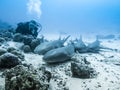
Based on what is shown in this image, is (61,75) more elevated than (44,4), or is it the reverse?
(44,4)

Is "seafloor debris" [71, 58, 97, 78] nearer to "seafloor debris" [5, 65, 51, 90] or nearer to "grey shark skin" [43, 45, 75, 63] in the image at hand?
"grey shark skin" [43, 45, 75, 63]

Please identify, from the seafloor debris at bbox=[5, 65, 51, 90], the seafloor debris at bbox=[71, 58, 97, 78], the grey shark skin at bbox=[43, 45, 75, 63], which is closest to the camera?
the seafloor debris at bbox=[5, 65, 51, 90]

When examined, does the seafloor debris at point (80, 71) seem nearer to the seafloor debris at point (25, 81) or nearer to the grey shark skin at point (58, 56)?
the grey shark skin at point (58, 56)

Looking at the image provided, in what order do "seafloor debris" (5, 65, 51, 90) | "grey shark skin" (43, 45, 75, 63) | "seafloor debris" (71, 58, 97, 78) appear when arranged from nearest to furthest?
"seafloor debris" (5, 65, 51, 90)
"seafloor debris" (71, 58, 97, 78)
"grey shark skin" (43, 45, 75, 63)

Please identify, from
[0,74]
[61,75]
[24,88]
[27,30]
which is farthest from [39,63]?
[27,30]

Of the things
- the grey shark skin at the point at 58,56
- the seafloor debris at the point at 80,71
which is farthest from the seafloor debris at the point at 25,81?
the grey shark skin at the point at 58,56

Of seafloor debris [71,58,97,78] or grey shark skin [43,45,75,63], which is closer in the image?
seafloor debris [71,58,97,78]

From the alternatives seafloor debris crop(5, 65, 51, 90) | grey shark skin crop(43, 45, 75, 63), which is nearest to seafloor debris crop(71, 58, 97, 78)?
grey shark skin crop(43, 45, 75, 63)

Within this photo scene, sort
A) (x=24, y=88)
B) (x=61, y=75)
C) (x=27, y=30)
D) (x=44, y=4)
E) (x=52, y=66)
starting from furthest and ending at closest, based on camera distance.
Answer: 1. (x=44, y=4)
2. (x=27, y=30)
3. (x=52, y=66)
4. (x=61, y=75)
5. (x=24, y=88)

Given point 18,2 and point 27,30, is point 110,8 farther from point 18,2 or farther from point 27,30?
point 27,30

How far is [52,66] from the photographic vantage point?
596 centimetres

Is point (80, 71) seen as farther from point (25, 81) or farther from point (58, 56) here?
point (25, 81)

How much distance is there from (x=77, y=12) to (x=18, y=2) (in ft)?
134

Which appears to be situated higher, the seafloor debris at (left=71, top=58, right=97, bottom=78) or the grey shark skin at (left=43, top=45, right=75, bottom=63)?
the grey shark skin at (left=43, top=45, right=75, bottom=63)
